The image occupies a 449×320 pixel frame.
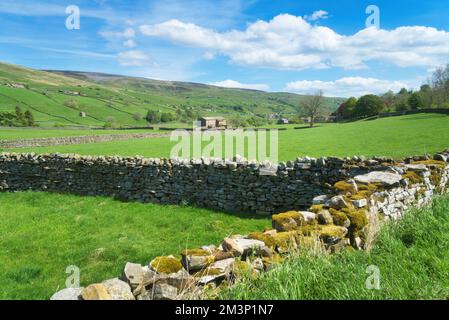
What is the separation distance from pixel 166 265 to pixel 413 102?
80.5 meters

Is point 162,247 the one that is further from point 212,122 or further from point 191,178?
point 212,122

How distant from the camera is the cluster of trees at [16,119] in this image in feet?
276

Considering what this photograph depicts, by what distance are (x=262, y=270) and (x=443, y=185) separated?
23.1 ft

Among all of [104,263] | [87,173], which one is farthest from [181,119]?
[104,263]

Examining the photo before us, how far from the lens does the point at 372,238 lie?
5.86 m

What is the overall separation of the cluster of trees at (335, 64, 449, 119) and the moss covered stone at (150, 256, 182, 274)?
68304mm

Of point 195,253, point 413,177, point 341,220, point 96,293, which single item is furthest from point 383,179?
point 96,293

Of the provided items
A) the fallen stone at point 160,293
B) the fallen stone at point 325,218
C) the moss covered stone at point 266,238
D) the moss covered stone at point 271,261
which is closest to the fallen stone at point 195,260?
the fallen stone at point 160,293

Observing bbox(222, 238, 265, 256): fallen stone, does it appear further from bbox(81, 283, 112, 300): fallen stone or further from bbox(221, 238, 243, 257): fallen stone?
bbox(81, 283, 112, 300): fallen stone

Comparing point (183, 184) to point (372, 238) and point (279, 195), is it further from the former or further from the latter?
point (372, 238)

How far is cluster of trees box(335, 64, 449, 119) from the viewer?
72.6 meters

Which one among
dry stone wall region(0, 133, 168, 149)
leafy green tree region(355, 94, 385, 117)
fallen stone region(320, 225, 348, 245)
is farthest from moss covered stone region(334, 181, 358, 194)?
leafy green tree region(355, 94, 385, 117)

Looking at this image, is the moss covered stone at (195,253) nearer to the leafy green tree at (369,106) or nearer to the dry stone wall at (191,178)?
the dry stone wall at (191,178)

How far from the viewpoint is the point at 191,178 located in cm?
1478
